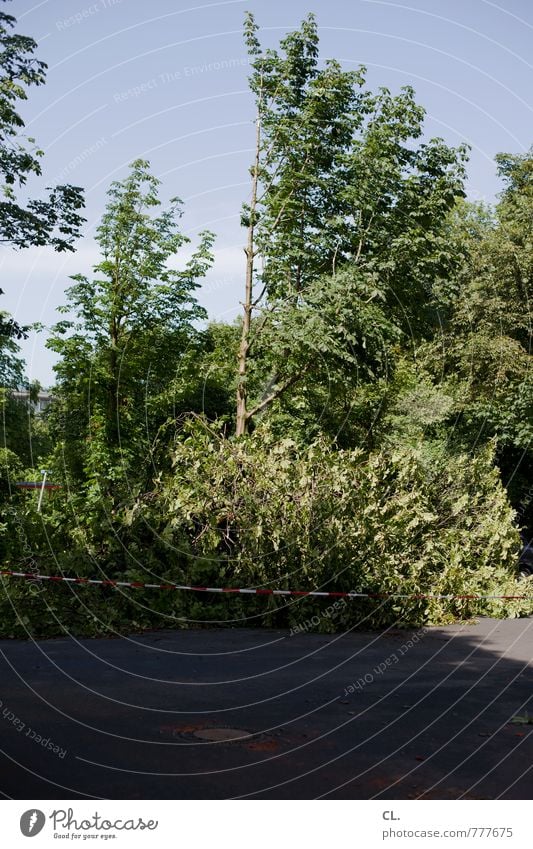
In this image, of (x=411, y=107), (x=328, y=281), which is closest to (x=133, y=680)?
(x=328, y=281)

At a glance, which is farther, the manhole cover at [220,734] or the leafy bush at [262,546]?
the leafy bush at [262,546]

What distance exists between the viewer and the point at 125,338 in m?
26.7

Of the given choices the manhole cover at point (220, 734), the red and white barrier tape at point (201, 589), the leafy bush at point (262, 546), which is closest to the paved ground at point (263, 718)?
the manhole cover at point (220, 734)

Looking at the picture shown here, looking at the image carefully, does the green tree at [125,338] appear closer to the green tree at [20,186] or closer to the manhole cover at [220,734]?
the green tree at [20,186]

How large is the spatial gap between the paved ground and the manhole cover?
0.04 meters

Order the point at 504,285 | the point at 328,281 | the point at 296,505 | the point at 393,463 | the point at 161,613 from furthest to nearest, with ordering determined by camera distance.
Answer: the point at 504,285 → the point at 328,281 → the point at 393,463 → the point at 296,505 → the point at 161,613

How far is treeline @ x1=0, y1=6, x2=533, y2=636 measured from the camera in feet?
50.0

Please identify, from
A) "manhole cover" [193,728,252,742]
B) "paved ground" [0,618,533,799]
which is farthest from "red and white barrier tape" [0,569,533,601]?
"manhole cover" [193,728,252,742]

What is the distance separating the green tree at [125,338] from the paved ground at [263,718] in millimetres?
13462

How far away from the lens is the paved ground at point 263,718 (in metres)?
6.44

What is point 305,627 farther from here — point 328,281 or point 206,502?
point 328,281

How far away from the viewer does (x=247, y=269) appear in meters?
24.1

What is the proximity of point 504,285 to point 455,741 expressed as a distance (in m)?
27.5

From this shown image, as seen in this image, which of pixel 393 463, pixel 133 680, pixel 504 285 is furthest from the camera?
pixel 504 285
